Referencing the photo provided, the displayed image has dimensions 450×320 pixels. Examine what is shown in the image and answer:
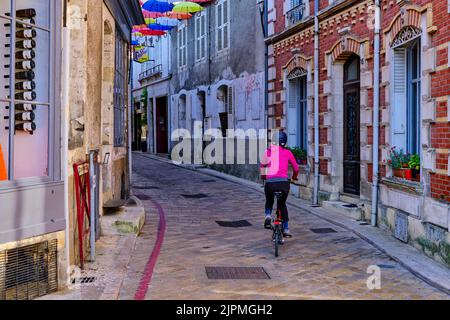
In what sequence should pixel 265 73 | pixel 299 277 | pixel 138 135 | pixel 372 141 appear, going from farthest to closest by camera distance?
pixel 138 135
pixel 265 73
pixel 372 141
pixel 299 277

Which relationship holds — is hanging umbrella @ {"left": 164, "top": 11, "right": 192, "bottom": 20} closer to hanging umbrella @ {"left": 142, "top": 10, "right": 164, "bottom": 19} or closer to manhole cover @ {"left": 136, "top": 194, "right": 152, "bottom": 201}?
hanging umbrella @ {"left": 142, "top": 10, "right": 164, "bottom": 19}

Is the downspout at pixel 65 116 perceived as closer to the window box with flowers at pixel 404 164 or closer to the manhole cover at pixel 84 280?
the manhole cover at pixel 84 280

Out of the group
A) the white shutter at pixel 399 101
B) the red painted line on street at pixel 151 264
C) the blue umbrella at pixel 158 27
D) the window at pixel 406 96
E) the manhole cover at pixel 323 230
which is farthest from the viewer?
the blue umbrella at pixel 158 27

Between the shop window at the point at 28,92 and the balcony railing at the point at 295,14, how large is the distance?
31.6ft

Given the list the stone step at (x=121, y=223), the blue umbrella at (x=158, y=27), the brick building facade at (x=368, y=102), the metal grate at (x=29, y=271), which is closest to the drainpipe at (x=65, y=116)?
the metal grate at (x=29, y=271)

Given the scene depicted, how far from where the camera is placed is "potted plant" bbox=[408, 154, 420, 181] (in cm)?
916

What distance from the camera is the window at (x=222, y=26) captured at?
21.0 meters

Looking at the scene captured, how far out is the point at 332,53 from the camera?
12945 millimetres

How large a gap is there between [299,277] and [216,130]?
1511 centimetres

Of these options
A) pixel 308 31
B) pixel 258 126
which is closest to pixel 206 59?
pixel 258 126

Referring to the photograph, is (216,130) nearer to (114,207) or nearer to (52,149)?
(114,207)

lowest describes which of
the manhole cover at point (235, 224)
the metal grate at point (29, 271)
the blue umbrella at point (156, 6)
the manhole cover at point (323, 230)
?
the manhole cover at point (323, 230)

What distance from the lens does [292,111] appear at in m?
15.7

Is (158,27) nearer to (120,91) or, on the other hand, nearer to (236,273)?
(120,91)
